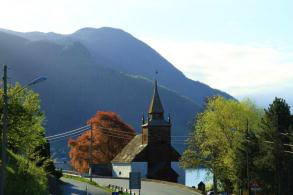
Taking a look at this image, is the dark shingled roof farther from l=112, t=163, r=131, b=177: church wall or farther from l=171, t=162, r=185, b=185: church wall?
l=171, t=162, r=185, b=185: church wall

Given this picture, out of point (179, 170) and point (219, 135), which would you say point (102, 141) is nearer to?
point (179, 170)

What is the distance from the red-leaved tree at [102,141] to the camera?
121 meters

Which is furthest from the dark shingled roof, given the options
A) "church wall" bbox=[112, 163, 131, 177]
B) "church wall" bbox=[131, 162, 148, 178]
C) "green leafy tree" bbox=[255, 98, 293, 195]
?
"green leafy tree" bbox=[255, 98, 293, 195]

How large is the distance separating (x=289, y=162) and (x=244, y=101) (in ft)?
78.5

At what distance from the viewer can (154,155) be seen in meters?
114

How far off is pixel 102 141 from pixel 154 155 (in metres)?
13.0

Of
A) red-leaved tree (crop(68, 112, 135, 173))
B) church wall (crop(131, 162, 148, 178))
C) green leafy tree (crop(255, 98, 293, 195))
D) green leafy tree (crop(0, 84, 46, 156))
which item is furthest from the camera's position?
red-leaved tree (crop(68, 112, 135, 173))

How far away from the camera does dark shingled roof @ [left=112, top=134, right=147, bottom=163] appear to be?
4478 inches

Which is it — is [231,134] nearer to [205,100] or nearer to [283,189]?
[205,100]

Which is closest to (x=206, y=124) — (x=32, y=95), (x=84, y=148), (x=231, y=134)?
(x=231, y=134)

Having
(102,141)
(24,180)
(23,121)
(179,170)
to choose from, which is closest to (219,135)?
(23,121)

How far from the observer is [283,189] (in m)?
60.3

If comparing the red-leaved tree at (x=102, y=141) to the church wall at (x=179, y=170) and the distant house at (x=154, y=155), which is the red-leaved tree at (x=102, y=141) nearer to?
the distant house at (x=154, y=155)

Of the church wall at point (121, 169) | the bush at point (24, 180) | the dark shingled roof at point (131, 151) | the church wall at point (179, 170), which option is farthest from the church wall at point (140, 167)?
the bush at point (24, 180)
